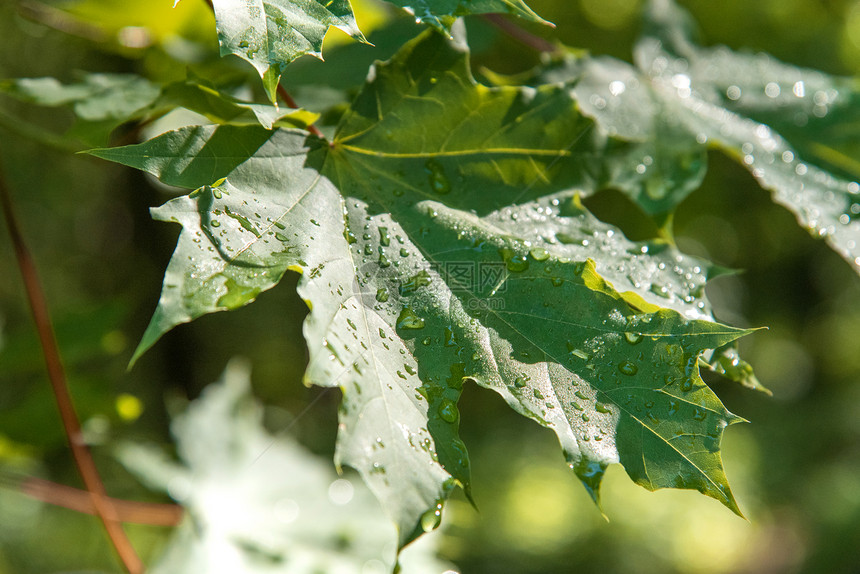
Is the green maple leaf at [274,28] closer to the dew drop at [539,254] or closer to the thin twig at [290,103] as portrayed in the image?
the thin twig at [290,103]

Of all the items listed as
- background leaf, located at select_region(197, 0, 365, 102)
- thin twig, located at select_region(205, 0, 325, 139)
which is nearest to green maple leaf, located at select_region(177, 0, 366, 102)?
background leaf, located at select_region(197, 0, 365, 102)

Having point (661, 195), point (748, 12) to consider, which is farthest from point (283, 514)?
point (748, 12)

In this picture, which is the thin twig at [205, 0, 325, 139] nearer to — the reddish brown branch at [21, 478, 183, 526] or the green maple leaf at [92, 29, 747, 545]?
the green maple leaf at [92, 29, 747, 545]

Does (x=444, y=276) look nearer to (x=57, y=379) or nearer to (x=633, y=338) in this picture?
(x=633, y=338)

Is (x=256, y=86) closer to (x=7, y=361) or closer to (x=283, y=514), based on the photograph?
(x=7, y=361)

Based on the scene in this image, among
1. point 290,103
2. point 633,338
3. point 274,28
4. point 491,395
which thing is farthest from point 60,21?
point 491,395

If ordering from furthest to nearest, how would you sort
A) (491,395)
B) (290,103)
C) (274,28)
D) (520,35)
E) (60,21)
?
1. (491,395)
2. (60,21)
3. (520,35)
4. (290,103)
5. (274,28)
